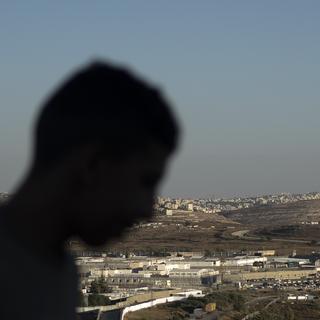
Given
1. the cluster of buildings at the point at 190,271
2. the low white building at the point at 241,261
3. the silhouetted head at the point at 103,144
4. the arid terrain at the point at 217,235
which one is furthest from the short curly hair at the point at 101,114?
the arid terrain at the point at 217,235

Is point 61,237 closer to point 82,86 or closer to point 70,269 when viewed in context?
point 70,269

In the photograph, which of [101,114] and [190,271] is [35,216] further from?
[190,271]

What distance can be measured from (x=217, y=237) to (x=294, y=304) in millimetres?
45855

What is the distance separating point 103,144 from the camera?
1498 millimetres

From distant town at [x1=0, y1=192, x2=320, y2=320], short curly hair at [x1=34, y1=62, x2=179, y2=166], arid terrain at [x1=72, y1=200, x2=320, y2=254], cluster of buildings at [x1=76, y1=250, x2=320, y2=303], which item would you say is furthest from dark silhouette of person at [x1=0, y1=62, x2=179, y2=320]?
arid terrain at [x1=72, y1=200, x2=320, y2=254]

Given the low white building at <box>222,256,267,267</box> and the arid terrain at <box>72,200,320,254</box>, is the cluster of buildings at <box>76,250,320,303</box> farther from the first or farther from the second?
the arid terrain at <box>72,200,320,254</box>

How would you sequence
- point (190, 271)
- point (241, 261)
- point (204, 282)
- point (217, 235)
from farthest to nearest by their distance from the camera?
point (217, 235), point (241, 261), point (190, 271), point (204, 282)

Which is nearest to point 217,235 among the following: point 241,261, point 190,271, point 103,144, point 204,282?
point 241,261

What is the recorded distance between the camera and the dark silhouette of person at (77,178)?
1479 mm

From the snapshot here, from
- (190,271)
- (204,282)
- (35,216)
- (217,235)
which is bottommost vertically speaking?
(35,216)

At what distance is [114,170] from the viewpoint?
1.52m

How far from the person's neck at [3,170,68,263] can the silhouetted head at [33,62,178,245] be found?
19mm

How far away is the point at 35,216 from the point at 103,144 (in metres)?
0.15

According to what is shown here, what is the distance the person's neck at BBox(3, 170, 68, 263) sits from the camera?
148 cm
